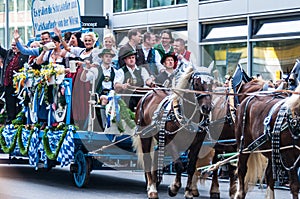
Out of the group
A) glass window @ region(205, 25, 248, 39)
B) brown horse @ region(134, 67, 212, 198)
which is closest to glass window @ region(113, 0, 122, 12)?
glass window @ region(205, 25, 248, 39)

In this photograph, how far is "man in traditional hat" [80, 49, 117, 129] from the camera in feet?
45.4

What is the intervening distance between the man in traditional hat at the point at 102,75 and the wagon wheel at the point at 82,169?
632 millimetres

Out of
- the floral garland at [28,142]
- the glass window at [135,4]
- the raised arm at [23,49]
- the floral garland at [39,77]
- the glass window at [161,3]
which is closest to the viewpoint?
the floral garland at [28,142]

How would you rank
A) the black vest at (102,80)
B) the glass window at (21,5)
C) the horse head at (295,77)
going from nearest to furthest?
1. the horse head at (295,77)
2. the black vest at (102,80)
3. the glass window at (21,5)

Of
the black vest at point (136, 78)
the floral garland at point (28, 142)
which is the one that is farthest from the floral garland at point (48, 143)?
the black vest at point (136, 78)

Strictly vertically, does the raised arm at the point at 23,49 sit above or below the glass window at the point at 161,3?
below

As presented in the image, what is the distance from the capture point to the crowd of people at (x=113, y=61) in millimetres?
13844

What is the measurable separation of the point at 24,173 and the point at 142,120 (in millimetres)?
4619

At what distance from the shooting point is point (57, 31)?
15023 millimetres

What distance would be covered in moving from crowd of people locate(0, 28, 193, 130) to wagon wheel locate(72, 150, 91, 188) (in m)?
0.61

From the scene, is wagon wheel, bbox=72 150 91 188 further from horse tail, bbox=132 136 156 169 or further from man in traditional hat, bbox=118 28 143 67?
man in traditional hat, bbox=118 28 143 67

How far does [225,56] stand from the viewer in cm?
2069

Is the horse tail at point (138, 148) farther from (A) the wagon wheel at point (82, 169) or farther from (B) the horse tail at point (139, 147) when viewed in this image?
(A) the wagon wheel at point (82, 169)

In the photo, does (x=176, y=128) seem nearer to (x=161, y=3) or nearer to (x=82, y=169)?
(x=82, y=169)
